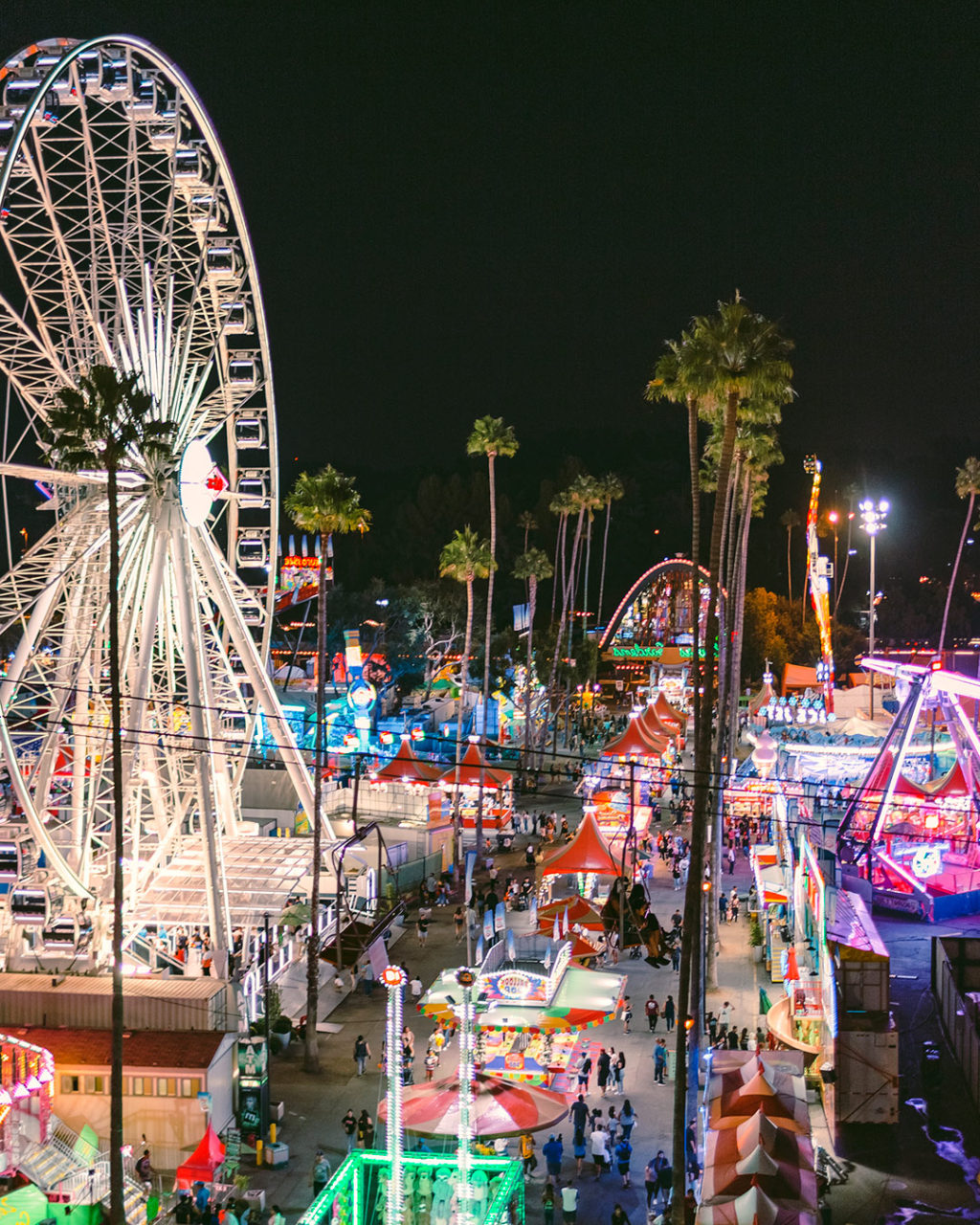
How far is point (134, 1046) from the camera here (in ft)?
71.4

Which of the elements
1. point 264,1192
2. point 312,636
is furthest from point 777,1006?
point 312,636

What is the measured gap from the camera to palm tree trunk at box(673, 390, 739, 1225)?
1727cm

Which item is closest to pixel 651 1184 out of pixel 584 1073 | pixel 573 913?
pixel 584 1073

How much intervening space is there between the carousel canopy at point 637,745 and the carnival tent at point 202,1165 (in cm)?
3725

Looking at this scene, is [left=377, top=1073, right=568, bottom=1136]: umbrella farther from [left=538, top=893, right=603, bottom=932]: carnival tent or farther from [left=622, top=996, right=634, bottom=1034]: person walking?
[left=538, top=893, right=603, bottom=932]: carnival tent

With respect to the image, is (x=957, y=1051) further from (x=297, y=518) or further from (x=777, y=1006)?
(x=297, y=518)

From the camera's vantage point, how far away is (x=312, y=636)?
321ft

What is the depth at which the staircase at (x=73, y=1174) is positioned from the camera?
18.5 m

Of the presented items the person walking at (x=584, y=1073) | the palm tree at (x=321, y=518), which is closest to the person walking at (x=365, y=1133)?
the person walking at (x=584, y=1073)

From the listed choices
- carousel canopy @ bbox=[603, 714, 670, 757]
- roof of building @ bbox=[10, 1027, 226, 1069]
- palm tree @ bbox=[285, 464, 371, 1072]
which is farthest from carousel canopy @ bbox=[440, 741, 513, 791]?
roof of building @ bbox=[10, 1027, 226, 1069]

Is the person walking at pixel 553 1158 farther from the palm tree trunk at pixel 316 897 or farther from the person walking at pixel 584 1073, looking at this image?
the palm tree trunk at pixel 316 897

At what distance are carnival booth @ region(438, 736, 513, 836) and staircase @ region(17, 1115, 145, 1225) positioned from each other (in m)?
26.7

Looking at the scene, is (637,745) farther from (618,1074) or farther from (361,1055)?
(618,1074)

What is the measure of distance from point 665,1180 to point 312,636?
80.5 metres
